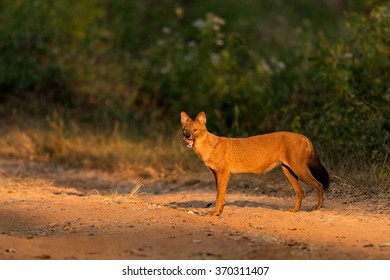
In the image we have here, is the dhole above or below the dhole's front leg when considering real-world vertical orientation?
above

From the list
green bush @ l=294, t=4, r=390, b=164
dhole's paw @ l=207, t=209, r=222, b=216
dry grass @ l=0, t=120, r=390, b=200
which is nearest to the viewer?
dhole's paw @ l=207, t=209, r=222, b=216

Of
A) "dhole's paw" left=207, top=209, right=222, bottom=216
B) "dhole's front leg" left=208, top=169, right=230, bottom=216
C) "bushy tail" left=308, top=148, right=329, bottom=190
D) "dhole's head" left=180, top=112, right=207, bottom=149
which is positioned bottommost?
"dhole's paw" left=207, top=209, right=222, bottom=216

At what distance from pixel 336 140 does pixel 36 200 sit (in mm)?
4119

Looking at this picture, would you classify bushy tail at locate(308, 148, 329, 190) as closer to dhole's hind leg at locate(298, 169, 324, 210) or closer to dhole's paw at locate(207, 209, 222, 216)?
dhole's hind leg at locate(298, 169, 324, 210)

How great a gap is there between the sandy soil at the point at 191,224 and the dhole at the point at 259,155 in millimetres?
370

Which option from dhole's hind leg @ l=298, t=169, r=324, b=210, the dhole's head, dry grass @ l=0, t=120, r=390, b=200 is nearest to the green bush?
dhole's hind leg @ l=298, t=169, r=324, b=210

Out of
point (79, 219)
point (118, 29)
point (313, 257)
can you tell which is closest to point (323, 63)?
point (79, 219)

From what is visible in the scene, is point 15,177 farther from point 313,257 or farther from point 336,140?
point 313,257

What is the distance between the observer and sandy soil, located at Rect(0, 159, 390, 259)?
6512 millimetres

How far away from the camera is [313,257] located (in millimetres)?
6258

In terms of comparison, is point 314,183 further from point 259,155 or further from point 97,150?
point 97,150

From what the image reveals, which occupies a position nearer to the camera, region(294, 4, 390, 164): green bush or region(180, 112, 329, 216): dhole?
region(180, 112, 329, 216): dhole

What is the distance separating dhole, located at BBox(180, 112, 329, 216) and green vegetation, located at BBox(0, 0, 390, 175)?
1589 mm

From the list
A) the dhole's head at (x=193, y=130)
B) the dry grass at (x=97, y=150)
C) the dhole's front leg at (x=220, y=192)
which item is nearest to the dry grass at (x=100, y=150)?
the dry grass at (x=97, y=150)
